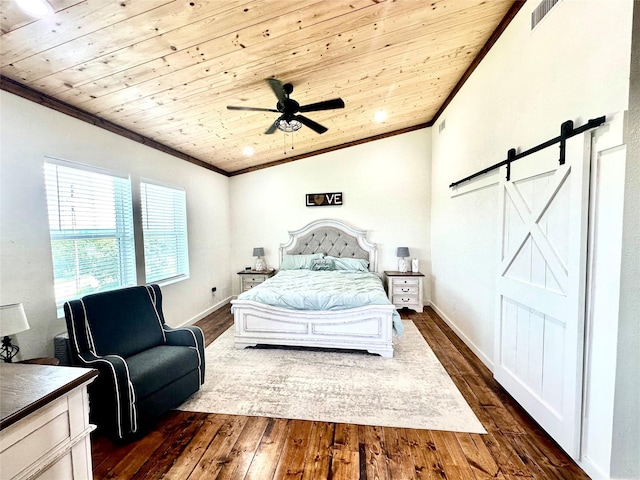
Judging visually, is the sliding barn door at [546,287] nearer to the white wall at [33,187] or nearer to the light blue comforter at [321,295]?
the light blue comforter at [321,295]

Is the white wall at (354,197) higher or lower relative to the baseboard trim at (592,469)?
higher

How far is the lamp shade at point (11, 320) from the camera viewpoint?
1.63 m

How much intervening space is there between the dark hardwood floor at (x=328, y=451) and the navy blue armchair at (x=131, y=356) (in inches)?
7.5

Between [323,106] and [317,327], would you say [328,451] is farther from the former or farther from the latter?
[323,106]

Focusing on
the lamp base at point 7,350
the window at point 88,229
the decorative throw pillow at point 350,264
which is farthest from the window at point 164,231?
the decorative throw pillow at point 350,264

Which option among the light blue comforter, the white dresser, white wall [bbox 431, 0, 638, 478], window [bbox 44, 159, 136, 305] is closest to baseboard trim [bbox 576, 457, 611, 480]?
white wall [bbox 431, 0, 638, 478]

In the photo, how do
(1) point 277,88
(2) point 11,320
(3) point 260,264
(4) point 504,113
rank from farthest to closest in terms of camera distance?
(3) point 260,264, (4) point 504,113, (1) point 277,88, (2) point 11,320

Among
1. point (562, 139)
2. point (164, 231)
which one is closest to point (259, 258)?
point (164, 231)

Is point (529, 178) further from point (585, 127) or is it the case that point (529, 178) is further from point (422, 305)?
point (422, 305)

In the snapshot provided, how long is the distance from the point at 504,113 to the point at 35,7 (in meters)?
3.43

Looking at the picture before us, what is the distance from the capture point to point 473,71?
126 inches

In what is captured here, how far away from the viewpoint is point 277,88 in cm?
239

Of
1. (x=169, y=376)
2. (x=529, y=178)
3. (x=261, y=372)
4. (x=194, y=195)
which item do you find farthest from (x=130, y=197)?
(x=529, y=178)

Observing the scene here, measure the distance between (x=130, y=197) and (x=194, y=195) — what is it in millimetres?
1258
